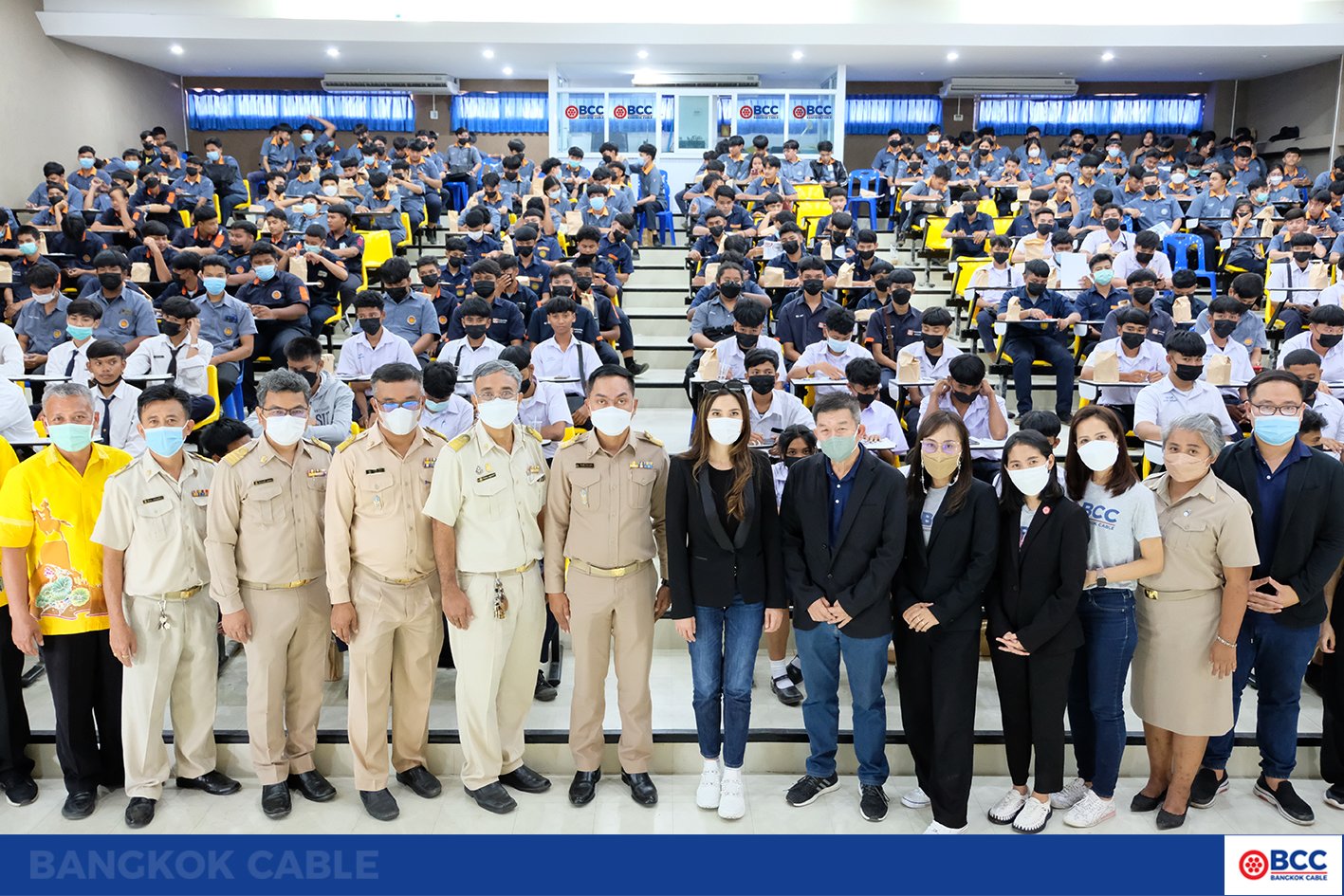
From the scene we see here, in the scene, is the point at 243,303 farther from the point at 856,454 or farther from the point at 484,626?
the point at 856,454

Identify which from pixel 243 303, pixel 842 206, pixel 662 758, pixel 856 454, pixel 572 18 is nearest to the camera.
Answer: pixel 856 454

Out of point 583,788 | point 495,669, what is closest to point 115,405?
point 495,669

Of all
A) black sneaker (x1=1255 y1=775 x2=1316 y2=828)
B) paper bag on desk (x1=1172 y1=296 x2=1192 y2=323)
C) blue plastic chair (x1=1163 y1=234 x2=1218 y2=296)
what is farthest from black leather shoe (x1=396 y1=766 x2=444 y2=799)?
blue plastic chair (x1=1163 y1=234 x2=1218 y2=296)


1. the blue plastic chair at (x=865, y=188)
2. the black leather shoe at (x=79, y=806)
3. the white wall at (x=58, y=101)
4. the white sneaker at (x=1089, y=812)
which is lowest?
the black leather shoe at (x=79, y=806)

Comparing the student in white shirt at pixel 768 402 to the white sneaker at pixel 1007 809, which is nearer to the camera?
the white sneaker at pixel 1007 809

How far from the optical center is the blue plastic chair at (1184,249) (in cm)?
880

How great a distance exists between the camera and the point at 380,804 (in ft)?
10.7

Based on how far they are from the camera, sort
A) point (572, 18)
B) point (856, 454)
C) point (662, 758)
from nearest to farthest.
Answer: point (856, 454) < point (662, 758) < point (572, 18)

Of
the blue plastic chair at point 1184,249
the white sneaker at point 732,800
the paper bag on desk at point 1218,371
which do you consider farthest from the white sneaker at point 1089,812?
the blue plastic chair at point 1184,249

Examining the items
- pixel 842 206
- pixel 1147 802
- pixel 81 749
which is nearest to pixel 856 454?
pixel 1147 802

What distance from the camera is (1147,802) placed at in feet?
10.8

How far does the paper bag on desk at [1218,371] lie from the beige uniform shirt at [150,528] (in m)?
4.57

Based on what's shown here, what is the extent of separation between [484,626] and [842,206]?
7.58 meters

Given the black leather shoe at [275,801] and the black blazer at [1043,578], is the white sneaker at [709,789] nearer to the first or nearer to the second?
the black blazer at [1043,578]
